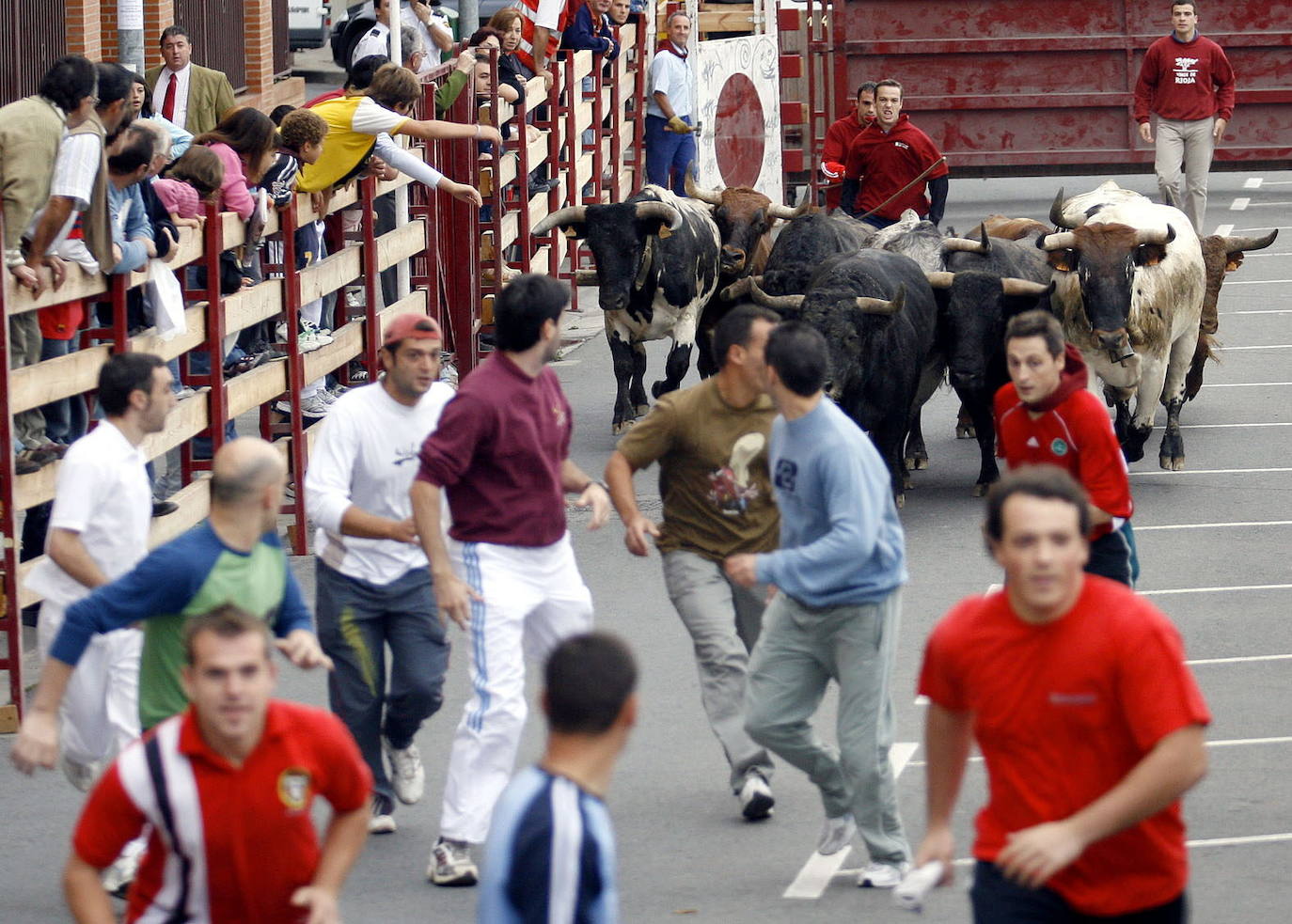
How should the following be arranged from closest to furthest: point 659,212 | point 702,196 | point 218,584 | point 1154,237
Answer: point 218,584 < point 1154,237 < point 659,212 < point 702,196

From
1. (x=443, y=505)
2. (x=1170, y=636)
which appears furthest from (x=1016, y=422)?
(x=1170, y=636)

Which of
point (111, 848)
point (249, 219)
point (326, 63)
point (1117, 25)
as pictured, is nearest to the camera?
point (111, 848)

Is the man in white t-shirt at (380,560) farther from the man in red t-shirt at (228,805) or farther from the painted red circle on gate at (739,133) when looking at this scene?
the painted red circle on gate at (739,133)

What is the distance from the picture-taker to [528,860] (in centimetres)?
418

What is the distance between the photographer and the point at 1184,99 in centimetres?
2145

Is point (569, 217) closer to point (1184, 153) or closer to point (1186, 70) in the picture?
point (1186, 70)

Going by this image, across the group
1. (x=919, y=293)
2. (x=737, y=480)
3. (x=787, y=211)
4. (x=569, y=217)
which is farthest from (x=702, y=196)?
(x=737, y=480)

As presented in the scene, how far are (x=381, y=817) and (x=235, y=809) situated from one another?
3374 mm

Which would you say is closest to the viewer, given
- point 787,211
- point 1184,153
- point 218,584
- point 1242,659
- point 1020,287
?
point 218,584

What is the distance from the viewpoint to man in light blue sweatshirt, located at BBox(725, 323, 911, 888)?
22.1 feet

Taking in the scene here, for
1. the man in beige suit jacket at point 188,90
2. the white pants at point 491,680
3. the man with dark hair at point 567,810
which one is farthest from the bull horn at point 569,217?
the man with dark hair at point 567,810

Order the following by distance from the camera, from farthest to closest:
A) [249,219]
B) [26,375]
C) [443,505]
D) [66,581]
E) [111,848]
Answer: [249,219] → [26,375] → [443,505] → [66,581] → [111,848]

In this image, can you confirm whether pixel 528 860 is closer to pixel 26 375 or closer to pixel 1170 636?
pixel 1170 636

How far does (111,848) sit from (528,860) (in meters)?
0.98
